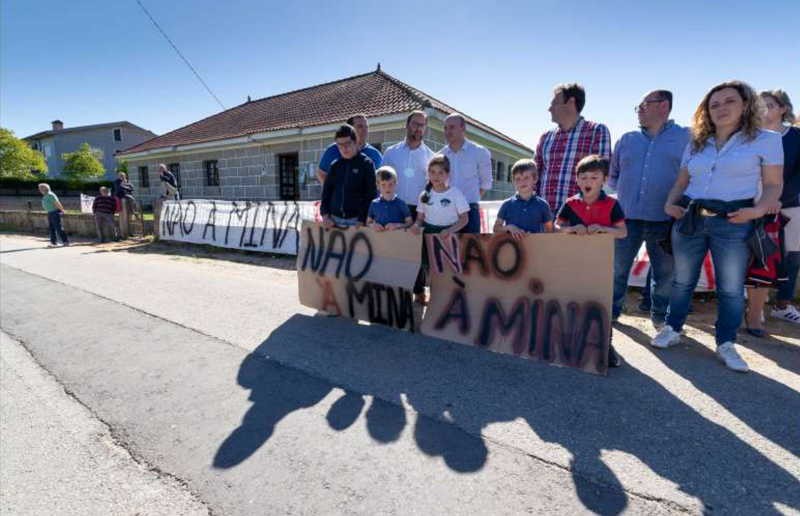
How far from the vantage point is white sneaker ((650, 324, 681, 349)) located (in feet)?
11.2

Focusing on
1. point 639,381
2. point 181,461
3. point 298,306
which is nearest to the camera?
point 181,461

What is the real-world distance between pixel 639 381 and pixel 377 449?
6.24ft

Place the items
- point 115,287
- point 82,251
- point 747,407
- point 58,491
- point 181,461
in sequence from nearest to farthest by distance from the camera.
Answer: point 58,491 → point 181,461 → point 747,407 → point 115,287 → point 82,251

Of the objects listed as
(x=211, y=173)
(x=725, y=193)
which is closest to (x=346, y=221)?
(x=725, y=193)

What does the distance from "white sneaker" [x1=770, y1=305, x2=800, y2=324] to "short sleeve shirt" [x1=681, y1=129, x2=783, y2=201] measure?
89.2 inches

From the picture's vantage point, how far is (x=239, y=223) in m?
9.69

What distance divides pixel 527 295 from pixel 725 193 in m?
1.54

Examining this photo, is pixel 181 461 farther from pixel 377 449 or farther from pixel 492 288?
pixel 492 288

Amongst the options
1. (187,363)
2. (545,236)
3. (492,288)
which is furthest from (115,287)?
(545,236)

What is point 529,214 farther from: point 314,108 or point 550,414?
point 314,108

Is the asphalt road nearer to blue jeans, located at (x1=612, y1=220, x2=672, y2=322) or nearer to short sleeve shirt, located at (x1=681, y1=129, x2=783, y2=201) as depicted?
blue jeans, located at (x1=612, y1=220, x2=672, y2=322)

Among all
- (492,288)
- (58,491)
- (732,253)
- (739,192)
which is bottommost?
(58,491)

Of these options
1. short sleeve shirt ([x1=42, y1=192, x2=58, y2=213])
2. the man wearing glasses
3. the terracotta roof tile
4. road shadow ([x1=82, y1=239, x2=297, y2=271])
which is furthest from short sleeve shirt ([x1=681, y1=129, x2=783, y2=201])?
short sleeve shirt ([x1=42, y1=192, x2=58, y2=213])

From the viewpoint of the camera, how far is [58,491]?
73.8 inches
